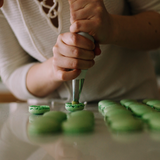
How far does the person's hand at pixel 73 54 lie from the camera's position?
45 cm

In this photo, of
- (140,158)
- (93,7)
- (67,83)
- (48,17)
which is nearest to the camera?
(140,158)

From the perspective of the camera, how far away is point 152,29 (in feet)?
2.06

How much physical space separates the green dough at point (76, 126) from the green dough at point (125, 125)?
4 cm

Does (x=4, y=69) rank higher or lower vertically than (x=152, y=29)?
lower

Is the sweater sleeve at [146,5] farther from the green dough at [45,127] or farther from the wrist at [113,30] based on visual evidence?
the green dough at [45,127]

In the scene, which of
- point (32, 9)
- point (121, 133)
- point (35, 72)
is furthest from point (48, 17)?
point (121, 133)

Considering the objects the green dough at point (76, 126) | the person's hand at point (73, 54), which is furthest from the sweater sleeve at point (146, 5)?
the green dough at point (76, 126)

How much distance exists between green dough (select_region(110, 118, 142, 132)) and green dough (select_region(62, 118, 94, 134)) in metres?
0.04

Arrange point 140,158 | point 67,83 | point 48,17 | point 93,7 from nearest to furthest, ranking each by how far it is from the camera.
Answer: point 140,158 → point 93,7 → point 48,17 → point 67,83

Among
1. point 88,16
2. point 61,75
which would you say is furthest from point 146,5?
point 61,75

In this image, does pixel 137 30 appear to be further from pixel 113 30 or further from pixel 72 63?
pixel 72 63

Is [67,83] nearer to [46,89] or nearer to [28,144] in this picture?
[46,89]

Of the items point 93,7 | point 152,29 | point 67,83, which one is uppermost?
point 93,7

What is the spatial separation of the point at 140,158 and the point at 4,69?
712 millimetres
